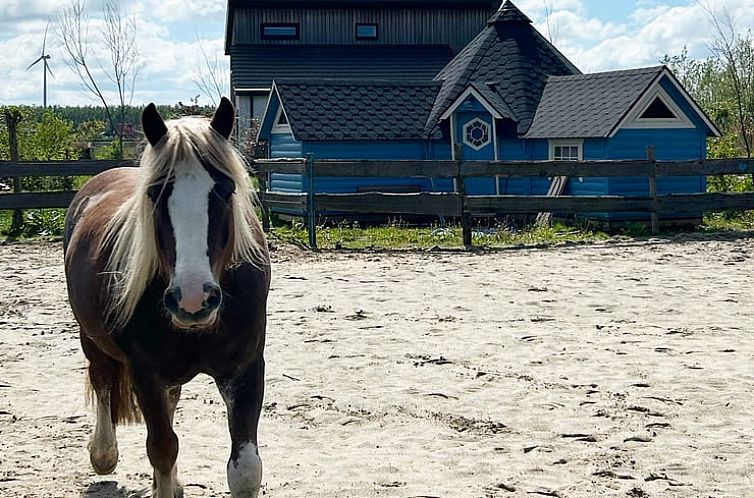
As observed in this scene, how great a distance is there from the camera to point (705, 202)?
51.9ft

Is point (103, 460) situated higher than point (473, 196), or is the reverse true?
point (473, 196)

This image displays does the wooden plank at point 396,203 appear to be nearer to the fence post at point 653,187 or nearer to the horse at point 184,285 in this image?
the fence post at point 653,187

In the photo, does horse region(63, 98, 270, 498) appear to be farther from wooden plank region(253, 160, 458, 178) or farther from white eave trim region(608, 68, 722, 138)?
white eave trim region(608, 68, 722, 138)

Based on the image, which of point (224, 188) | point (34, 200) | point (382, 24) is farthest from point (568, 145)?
point (382, 24)

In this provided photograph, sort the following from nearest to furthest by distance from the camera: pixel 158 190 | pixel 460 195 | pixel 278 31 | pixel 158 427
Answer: pixel 158 190 → pixel 158 427 → pixel 460 195 → pixel 278 31

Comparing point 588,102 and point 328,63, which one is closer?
point 588,102

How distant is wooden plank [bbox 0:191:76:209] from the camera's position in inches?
618

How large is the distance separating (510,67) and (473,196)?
6.42 m

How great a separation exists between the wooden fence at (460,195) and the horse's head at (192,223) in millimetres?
10587

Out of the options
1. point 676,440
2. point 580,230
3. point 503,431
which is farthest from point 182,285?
point 580,230

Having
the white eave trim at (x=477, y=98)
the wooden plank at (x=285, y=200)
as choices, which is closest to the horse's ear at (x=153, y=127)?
the wooden plank at (x=285, y=200)

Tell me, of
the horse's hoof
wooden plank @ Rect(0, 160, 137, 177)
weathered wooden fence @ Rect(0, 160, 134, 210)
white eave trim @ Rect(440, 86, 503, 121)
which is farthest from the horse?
white eave trim @ Rect(440, 86, 503, 121)

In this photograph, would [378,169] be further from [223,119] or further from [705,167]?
[223,119]

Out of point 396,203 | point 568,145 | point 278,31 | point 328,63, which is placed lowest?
point 396,203
